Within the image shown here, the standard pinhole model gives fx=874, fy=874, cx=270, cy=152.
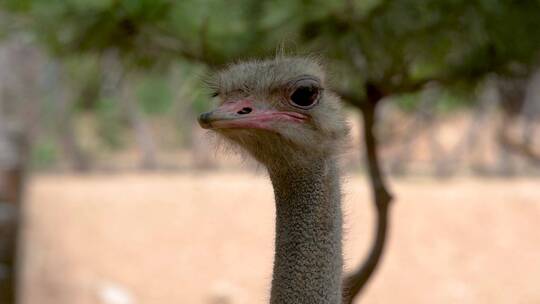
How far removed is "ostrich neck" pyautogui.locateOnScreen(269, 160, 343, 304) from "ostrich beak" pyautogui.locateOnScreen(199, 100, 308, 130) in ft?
0.33

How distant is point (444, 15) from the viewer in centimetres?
207

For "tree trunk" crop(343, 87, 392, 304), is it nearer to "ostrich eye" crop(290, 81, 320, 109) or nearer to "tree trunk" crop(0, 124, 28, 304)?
"ostrich eye" crop(290, 81, 320, 109)

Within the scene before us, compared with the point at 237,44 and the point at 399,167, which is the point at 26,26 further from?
the point at 399,167

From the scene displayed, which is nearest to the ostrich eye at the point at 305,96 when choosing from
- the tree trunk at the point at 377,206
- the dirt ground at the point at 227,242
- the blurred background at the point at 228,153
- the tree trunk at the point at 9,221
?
the blurred background at the point at 228,153

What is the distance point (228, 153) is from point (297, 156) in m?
0.19

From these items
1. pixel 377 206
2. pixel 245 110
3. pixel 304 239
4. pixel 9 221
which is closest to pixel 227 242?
pixel 9 221

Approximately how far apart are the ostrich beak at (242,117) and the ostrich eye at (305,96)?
17 mm

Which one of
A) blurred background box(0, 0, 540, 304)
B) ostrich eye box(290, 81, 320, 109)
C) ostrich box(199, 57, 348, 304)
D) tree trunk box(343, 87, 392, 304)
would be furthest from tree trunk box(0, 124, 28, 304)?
ostrich eye box(290, 81, 320, 109)

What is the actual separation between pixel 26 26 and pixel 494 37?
1220mm

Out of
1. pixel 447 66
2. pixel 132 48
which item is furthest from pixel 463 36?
pixel 132 48

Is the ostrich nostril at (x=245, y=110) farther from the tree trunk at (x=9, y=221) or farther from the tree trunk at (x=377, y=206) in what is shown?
the tree trunk at (x=9, y=221)

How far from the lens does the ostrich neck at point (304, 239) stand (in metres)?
1.32

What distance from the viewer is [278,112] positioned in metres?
1.24

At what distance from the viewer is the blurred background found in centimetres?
212
